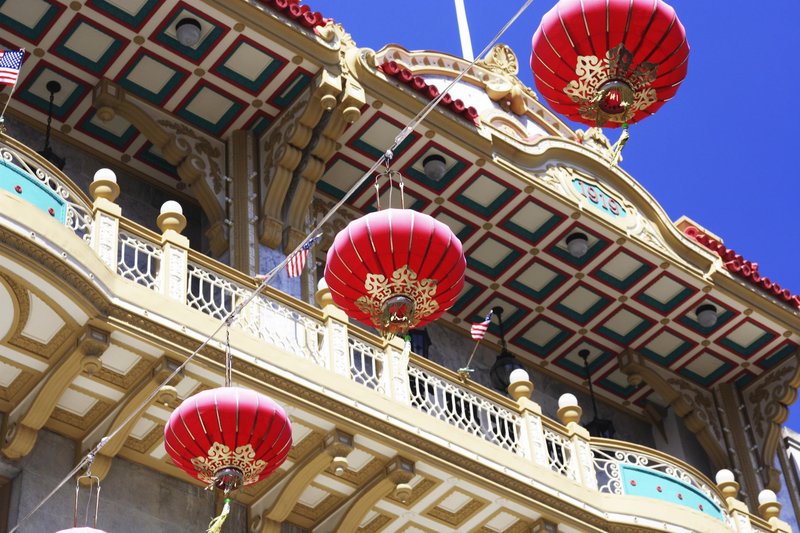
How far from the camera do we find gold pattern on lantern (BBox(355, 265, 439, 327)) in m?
14.8

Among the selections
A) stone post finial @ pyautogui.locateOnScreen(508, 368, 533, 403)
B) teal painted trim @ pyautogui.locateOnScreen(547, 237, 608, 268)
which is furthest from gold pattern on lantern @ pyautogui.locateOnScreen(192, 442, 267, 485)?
teal painted trim @ pyautogui.locateOnScreen(547, 237, 608, 268)

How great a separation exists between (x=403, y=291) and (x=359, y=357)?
5138 millimetres

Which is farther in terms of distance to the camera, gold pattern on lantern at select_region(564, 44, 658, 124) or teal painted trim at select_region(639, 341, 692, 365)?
teal painted trim at select_region(639, 341, 692, 365)

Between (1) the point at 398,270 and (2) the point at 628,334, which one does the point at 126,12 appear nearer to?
(1) the point at 398,270

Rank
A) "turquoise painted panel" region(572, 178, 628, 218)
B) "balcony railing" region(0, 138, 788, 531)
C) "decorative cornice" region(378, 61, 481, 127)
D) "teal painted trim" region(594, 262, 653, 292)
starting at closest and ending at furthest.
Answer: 1. "balcony railing" region(0, 138, 788, 531)
2. "decorative cornice" region(378, 61, 481, 127)
3. "turquoise painted panel" region(572, 178, 628, 218)
4. "teal painted trim" region(594, 262, 653, 292)

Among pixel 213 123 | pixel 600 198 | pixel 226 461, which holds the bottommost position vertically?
pixel 226 461

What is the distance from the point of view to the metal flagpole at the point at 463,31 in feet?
85.3

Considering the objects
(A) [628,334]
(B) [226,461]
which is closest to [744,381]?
(A) [628,334]

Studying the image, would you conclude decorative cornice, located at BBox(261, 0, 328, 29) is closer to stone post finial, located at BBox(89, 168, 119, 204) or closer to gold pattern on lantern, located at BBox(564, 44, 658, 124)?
stone post finial, located at BBox(89, 168, 119, 204)

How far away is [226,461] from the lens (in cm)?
1452

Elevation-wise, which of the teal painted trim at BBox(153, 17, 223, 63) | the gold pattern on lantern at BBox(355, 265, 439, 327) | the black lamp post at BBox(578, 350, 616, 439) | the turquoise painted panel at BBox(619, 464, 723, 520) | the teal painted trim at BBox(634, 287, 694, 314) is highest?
the teal painted trim at BBox(153, 17, 223, 63)

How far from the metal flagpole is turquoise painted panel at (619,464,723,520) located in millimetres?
8493

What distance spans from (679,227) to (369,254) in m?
10.6

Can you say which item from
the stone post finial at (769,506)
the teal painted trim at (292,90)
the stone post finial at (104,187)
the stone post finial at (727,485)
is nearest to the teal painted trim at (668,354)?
the stone post finial at (769,506)
